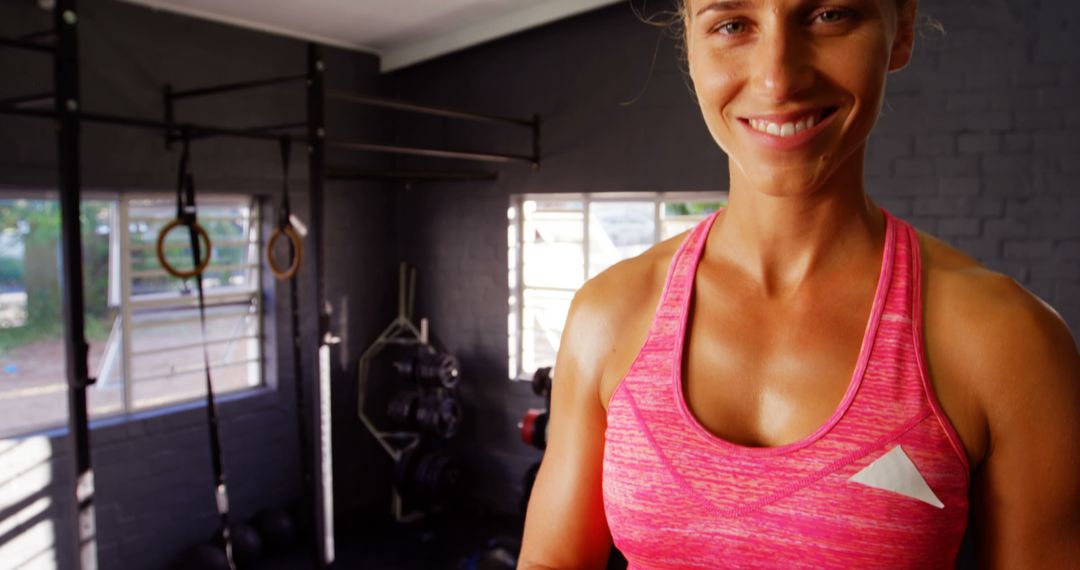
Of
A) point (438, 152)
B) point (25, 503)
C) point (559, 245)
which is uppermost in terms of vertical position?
point (438, 152)

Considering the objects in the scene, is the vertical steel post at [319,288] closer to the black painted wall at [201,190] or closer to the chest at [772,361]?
the black painted wall at [201,190]

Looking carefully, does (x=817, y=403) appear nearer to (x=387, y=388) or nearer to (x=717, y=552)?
(x=717, y=552)

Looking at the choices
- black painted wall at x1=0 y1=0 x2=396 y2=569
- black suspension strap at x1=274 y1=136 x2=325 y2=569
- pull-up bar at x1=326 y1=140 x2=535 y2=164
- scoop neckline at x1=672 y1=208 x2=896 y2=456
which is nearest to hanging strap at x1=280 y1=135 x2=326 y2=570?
black suspension strap at x1=274 y1=136 x2=325 y2=569

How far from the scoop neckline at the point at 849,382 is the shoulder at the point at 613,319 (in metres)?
0.05

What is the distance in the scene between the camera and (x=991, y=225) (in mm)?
3389

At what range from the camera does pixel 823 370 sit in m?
0.64

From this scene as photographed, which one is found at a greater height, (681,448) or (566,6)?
(566,6)

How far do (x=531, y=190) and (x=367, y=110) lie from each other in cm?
115

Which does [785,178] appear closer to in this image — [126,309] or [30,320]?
[30,320]

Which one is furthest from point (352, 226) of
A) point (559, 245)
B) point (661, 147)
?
point (661, 147)

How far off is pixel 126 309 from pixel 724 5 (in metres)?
3.95

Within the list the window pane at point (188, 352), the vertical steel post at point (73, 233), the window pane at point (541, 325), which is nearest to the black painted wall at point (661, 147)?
the window pane at point (541, 325)

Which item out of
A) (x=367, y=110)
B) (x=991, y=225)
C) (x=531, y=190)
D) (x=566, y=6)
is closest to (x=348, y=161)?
(x=367, y=110)

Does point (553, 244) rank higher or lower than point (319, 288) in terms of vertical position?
higher
